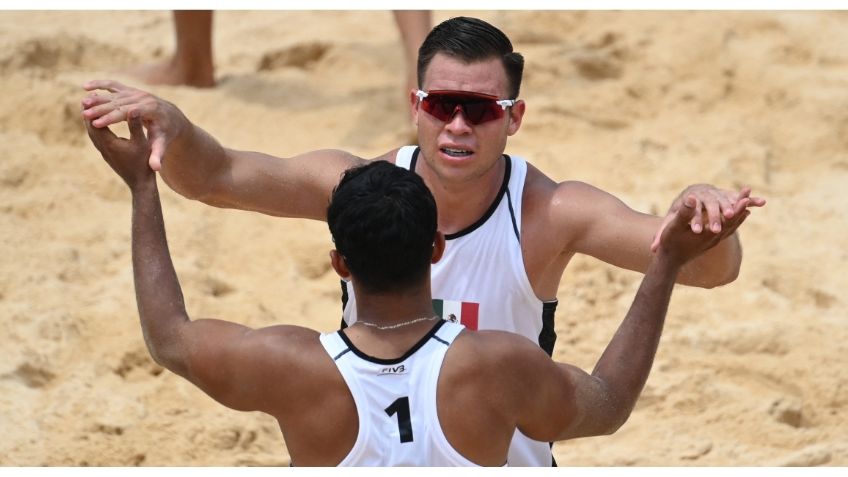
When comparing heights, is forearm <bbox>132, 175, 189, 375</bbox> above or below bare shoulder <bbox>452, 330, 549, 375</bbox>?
above

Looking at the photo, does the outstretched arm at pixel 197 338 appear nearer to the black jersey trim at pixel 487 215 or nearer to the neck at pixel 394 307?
the neck at pixel 394 307

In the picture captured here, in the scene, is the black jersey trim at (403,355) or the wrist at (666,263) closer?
the black jersey trim at (403,355)

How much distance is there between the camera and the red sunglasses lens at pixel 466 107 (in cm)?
378

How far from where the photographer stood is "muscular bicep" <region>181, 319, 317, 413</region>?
302cm

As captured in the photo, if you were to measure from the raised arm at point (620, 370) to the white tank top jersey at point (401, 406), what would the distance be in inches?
8.1

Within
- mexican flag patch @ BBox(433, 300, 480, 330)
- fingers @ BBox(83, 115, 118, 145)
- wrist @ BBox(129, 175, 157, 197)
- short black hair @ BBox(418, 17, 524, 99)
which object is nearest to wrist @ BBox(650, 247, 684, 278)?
mexican flag patch @ BBox(433, 300, 480, 330)

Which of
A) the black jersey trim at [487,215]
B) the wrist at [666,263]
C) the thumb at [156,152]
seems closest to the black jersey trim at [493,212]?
the black jersey trim at [487,215]

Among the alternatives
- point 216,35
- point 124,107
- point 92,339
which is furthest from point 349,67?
point 124,107

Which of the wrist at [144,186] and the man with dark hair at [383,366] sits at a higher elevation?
the wrist at [144,186]

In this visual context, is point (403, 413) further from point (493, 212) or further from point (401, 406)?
point (493, 212)

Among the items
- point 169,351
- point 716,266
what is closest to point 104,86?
point 169,351

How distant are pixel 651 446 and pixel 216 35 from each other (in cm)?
424

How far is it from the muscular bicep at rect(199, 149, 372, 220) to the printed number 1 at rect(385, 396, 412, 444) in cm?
116

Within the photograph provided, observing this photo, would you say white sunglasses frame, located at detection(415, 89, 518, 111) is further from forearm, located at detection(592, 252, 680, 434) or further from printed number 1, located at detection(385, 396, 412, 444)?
printed number 1, located at detection(385, 396, 412, 444)
